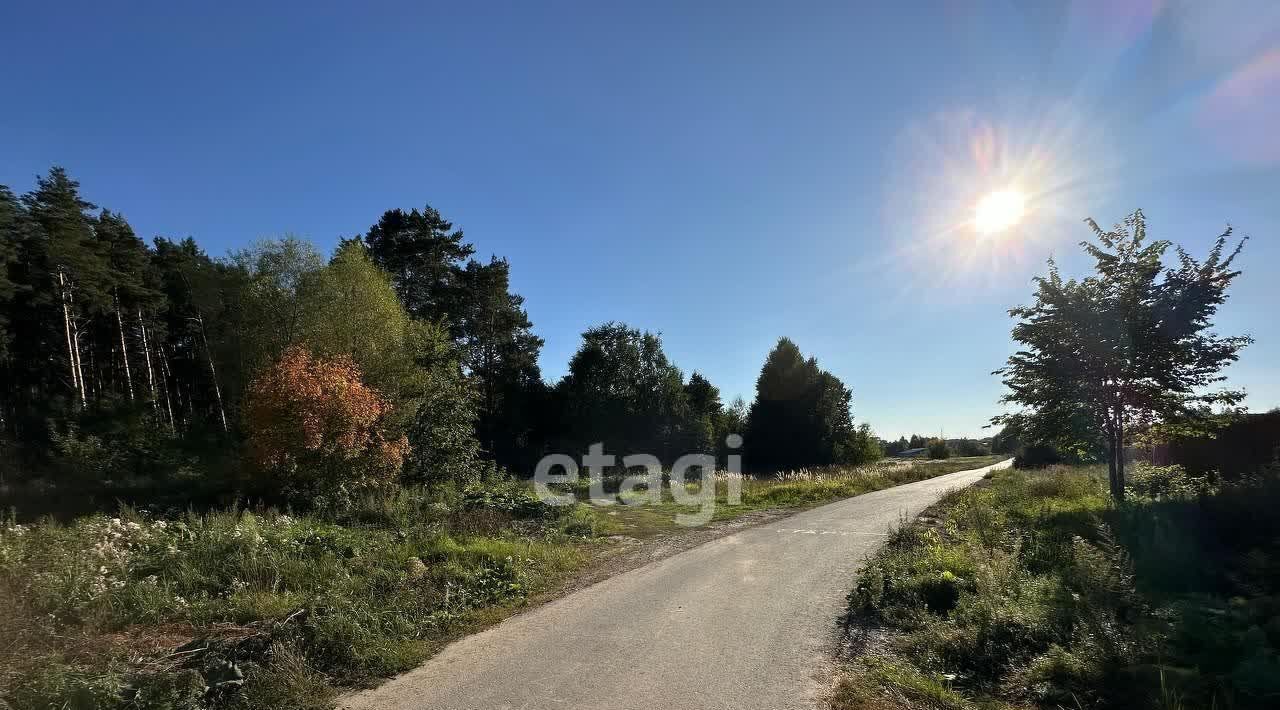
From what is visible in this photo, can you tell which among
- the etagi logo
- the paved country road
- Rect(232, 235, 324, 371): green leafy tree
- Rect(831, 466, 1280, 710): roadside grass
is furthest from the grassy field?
Rect(232, 235, 324, 371): green leafy tree

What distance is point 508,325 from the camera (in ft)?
130

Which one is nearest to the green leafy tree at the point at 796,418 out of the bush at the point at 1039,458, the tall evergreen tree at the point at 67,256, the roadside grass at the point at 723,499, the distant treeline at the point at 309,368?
the distant treeline at the point at 309,368

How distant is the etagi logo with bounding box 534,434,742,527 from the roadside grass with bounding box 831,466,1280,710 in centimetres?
843

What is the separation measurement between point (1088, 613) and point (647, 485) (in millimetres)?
20364

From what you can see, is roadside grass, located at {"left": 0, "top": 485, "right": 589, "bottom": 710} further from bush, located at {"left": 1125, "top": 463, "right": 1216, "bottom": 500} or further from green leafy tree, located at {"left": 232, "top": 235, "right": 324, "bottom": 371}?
green leafy tree, located at {"left": 232, "top": 235, "right": 324, "bottom": 371}

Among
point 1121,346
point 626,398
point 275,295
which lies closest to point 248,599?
point 1121,346

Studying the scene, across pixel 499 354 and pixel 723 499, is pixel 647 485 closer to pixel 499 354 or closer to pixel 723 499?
pixel 723 499

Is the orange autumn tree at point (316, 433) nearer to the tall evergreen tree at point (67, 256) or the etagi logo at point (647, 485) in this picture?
the etagi logo at point (647, 485)

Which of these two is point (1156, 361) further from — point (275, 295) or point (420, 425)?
point (275, 295)

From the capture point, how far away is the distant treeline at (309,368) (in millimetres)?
17703

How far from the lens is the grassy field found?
467cm

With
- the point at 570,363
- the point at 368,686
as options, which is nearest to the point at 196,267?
the point at 570,363

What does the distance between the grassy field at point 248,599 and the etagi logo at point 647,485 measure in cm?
575

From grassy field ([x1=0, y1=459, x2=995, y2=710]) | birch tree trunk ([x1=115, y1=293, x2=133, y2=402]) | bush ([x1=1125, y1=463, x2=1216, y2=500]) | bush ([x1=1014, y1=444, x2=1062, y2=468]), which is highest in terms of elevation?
birch tree trunk ([x1=115, y1=293, x2=133, y2=402])
